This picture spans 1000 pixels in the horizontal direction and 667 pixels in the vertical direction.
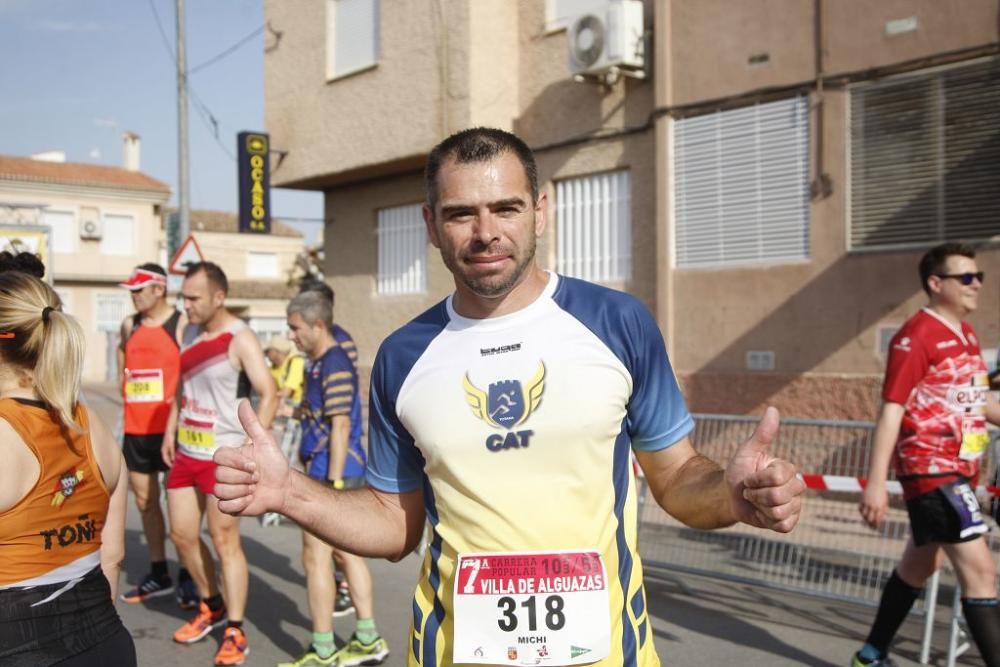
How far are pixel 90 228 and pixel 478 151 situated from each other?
189ft

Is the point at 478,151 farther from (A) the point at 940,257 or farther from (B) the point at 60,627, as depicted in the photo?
(A) the point at 940,257

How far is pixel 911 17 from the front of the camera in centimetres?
993

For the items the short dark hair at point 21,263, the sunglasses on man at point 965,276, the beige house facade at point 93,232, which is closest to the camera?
the sunglasses on man at point 965,276

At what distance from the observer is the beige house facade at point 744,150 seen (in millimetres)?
9922

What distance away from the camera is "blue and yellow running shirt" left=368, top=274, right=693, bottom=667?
261 centimetres

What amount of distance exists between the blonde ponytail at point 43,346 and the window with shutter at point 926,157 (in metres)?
8.49

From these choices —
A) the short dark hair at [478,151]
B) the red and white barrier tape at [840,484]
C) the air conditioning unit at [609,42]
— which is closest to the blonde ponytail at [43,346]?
the short dark hair at [478,151]

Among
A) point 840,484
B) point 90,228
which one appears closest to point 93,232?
point 90,228

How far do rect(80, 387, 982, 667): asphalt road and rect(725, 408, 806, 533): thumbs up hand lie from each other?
3.90 meters

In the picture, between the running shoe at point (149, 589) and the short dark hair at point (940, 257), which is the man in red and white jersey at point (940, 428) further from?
the running shoe at point (149, 589)

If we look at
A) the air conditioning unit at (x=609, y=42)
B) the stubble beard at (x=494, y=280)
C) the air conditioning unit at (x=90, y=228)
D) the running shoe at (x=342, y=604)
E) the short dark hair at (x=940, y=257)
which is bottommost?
the running shoe at (x=342, y=604)

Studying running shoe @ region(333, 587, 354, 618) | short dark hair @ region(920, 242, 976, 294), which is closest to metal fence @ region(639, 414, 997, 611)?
short dark hair @ region(920, 242, 976, 294)

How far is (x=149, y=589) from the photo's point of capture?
766cm

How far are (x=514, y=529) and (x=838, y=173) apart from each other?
29.0 feet
